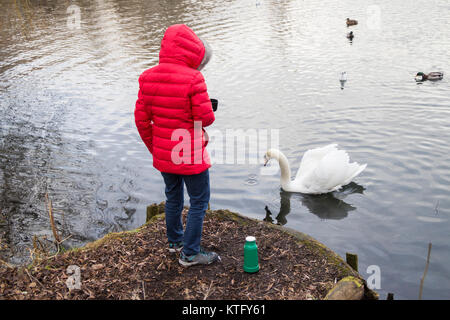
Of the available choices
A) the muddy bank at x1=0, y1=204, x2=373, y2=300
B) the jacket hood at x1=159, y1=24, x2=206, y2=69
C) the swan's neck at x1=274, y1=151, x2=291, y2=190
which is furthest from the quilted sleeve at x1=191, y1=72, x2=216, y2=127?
the swan's neck at x1=274, y1=151, x2=291, y2=190

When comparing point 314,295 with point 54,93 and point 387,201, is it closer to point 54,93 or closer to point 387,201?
point 387,201

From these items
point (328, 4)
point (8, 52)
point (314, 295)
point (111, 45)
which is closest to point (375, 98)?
point (314, 295)

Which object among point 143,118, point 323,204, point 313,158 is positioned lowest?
point 323,204

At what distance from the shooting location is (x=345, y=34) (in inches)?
721

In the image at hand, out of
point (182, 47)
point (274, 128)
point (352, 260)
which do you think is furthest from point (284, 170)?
point (182, 47)

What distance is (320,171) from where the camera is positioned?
Result: 7.16 metres

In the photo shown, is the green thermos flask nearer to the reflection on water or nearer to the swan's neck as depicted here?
the reflection on water

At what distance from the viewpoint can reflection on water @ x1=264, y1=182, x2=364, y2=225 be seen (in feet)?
22.9

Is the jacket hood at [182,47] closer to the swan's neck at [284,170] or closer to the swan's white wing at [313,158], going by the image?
the swan's neck at [284,170]

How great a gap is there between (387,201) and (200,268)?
3773 mm

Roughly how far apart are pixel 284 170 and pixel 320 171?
611 millimetres

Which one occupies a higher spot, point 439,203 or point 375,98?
point 375,98

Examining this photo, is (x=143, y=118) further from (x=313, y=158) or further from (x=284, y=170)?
(x=313, y=158)

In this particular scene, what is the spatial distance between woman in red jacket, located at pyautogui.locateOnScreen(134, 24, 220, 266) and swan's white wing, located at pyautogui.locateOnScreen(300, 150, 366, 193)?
3.37 metres
